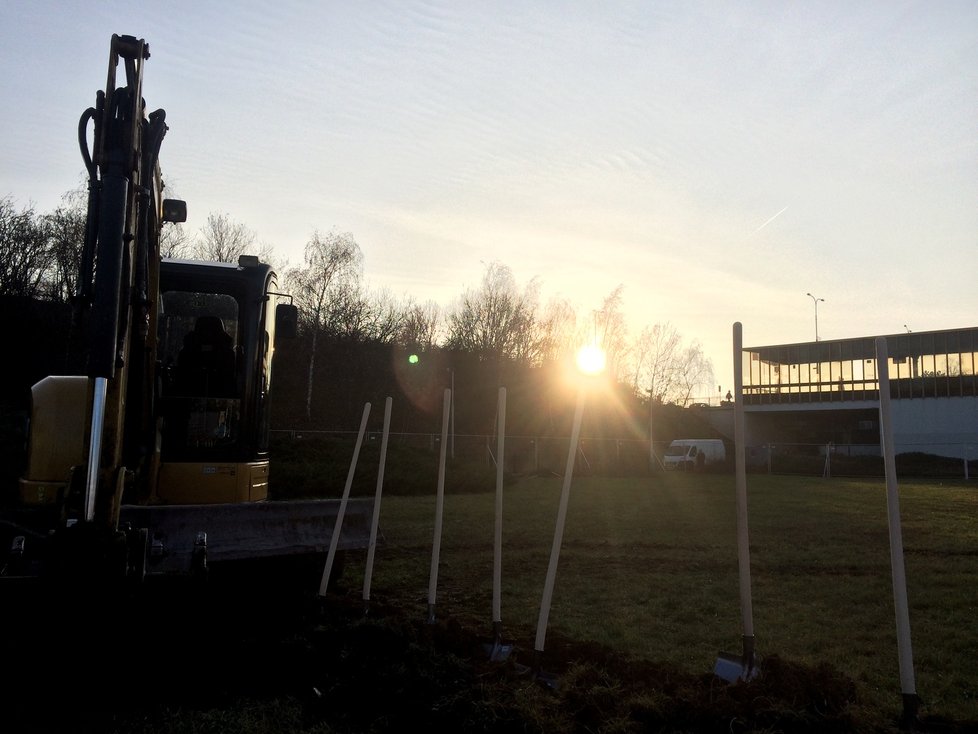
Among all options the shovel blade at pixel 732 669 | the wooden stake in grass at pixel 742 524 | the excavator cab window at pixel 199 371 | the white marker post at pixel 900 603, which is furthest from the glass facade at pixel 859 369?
the white marker post at pixel 900 603

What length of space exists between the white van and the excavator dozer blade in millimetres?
39854

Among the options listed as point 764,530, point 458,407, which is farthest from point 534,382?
point 764,530

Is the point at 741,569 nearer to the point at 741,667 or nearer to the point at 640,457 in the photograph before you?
the point at 741,667

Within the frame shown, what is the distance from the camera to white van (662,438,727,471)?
45688mm

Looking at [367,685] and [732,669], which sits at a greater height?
[732,669]

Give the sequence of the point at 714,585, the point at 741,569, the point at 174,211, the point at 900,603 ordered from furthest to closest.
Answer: the point at 714,585, the point at 174,211, the point at 741,569, the point at 900,603

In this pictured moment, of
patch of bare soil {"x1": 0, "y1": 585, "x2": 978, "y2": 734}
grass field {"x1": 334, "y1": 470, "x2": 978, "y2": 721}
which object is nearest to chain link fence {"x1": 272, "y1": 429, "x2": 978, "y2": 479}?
grass field {"x1": 334, "y1": 470, "x2": 978, "y2": 721}

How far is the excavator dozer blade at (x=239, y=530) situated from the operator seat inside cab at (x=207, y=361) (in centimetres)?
127

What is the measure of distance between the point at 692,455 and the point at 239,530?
4185 cm

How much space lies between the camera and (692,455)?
4597 centimetres

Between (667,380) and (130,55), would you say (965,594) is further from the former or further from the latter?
(667,380)

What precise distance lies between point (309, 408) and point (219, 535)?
3891 cm

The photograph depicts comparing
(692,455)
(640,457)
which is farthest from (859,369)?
(640,457)

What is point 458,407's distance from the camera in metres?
50.4
